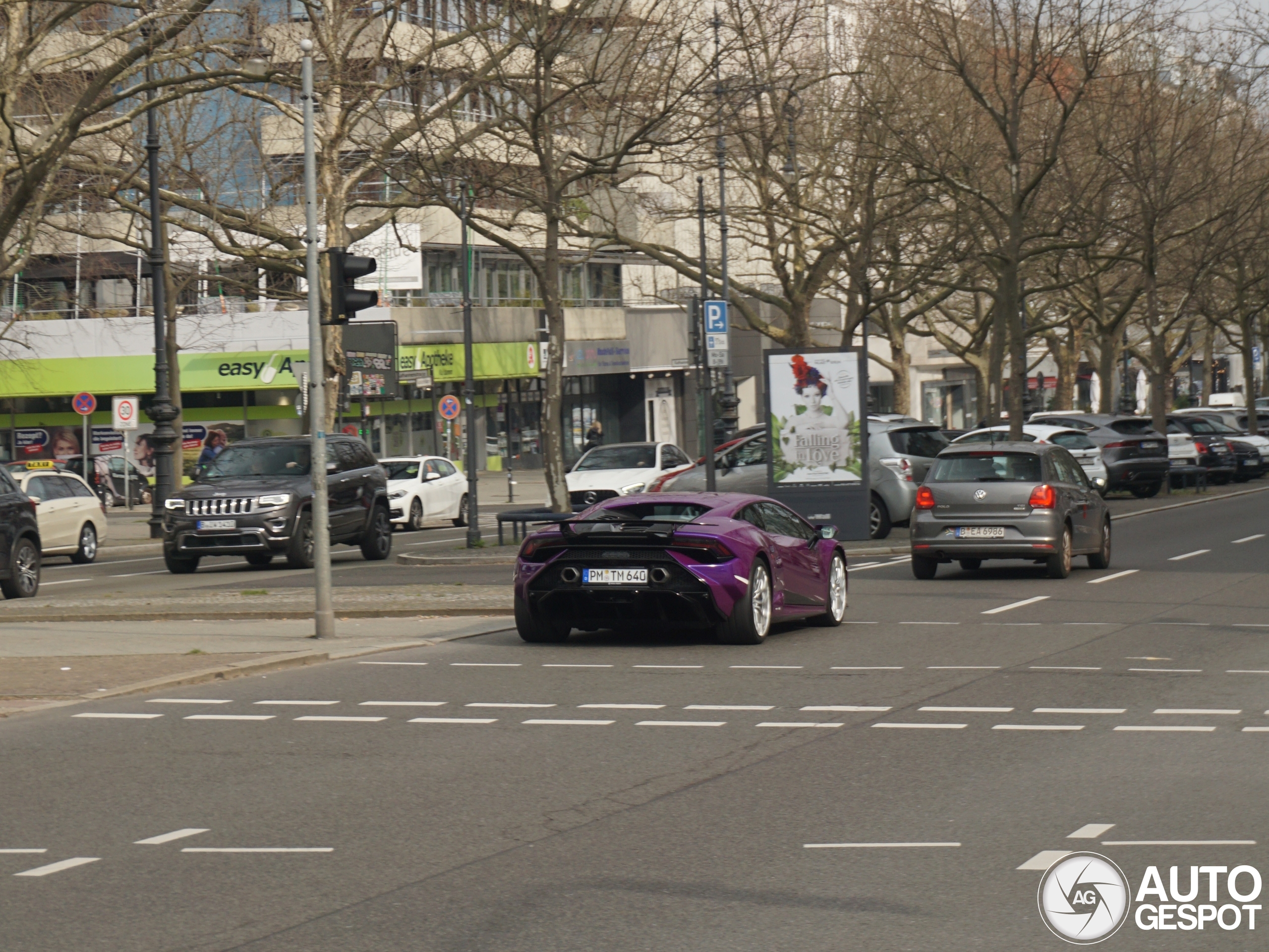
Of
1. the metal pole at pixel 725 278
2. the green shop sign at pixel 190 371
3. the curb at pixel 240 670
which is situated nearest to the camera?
the curb at pixel 240 670

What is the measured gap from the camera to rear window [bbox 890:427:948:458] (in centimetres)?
2827

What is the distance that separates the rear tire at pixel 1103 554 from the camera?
21453 mm

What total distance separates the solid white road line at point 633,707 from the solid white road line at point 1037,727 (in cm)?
212

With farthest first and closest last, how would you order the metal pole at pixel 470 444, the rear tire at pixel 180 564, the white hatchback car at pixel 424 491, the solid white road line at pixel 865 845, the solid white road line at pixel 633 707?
1. the white hatchback car at pixel 424 491
2. the metal pole at pixel 470 444
3. the rear tire at pixel 180 564
4. the solid white road line at pixel 633 707
5. the solid white road line at pixel 865 845

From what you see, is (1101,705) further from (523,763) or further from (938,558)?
(938,558)

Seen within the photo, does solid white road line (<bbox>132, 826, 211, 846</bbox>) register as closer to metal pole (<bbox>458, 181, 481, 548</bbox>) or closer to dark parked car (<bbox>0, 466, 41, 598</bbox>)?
dark parked car (<bbox>0, 466, 41, 598</bbox>)

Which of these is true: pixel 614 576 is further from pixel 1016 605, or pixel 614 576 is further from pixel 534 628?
pixel 1016 605

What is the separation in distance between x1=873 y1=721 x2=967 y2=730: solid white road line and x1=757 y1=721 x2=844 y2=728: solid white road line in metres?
0.25

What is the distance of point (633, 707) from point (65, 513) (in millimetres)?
20233

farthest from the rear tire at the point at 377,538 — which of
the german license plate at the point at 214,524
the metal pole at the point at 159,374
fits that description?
the metal pole at the point at 159,374

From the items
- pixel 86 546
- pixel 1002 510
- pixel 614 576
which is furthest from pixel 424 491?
pixel 614 576

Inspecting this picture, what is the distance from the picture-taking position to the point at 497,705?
11234 mm

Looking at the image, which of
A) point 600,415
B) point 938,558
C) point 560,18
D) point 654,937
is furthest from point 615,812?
point 600,415

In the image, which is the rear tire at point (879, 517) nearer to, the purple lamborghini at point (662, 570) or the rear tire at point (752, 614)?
the purple lamborghini at point (662, 570)
